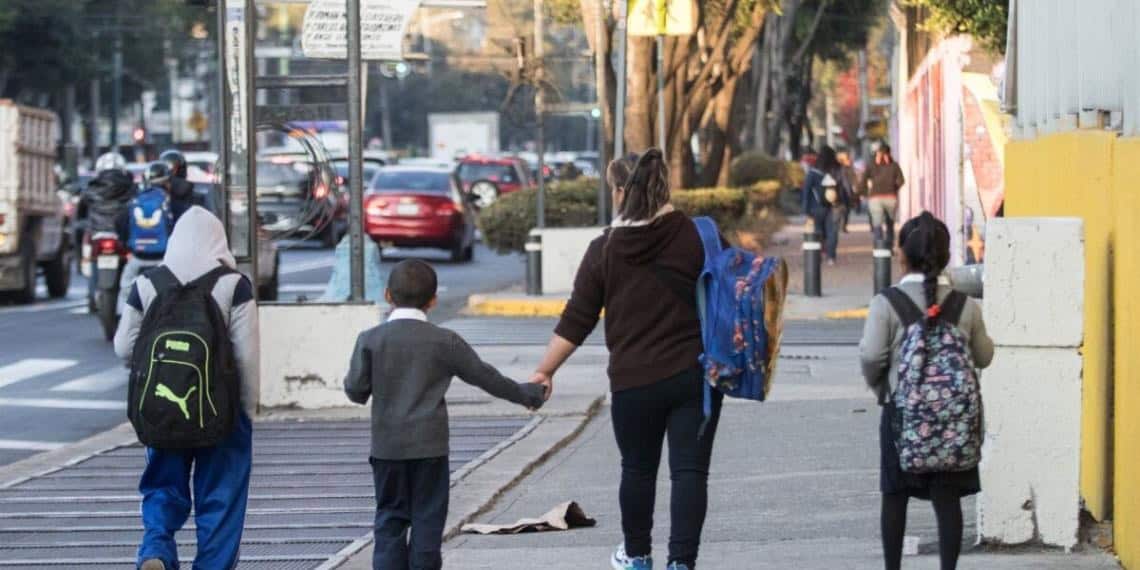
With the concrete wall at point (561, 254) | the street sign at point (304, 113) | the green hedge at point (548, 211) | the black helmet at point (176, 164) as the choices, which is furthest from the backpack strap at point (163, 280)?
the green hedge at point (548, 211)

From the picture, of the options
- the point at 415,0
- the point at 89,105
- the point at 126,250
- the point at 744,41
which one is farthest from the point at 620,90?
the point at 89,105

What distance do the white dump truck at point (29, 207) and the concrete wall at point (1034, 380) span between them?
18289 millimetres

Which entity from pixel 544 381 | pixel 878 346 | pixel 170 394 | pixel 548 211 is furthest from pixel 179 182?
pixel 548 211

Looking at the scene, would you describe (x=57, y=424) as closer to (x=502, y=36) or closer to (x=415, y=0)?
(x=415, y=0)

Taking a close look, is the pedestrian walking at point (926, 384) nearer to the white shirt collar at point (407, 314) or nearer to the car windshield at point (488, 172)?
the white shirt collar at point (407, 314)

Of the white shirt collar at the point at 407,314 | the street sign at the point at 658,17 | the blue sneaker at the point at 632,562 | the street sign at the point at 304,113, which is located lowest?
the blue sneaker at the point at 632,562

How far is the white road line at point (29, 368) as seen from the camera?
709 inches

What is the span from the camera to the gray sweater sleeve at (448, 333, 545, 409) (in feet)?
25.2

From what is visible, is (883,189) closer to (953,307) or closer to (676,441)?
(676,441)

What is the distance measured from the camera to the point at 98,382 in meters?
17.6

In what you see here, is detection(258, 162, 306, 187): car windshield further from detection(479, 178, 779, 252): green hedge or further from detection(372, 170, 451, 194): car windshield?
detection(479, 178, 779, 252): green hedge

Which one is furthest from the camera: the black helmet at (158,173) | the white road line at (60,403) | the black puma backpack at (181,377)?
the black helmet at (158,173)

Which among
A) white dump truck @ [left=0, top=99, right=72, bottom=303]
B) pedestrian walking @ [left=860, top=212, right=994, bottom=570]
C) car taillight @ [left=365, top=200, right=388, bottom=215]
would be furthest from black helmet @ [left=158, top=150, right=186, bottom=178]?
car taillight @ [left=365, top=200, right=388, bottom=215]

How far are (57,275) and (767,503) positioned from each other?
19302 mm
